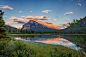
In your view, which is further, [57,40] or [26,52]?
[57,40]

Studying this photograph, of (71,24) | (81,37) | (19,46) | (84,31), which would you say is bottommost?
(19,46)

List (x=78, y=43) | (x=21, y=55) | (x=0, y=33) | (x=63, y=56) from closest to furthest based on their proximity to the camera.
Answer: (x=63, y=56), (x=21, y=55), (x=78, y=43), (x=0, y=33)

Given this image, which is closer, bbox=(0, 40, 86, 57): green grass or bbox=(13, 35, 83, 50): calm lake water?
bbox=(0, 40, 86, 57): green grass

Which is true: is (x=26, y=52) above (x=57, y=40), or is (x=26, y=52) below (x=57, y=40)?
above

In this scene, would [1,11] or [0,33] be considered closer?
[0,33]

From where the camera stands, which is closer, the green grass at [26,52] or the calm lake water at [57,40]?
the green grass at [26,52]

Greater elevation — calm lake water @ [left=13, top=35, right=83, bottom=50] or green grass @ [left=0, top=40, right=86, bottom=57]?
green grass @ [left=0, top=40, right=86, bottom=57]

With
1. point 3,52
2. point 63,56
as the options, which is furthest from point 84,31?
point 3,52

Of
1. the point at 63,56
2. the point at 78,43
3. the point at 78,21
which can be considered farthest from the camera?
the point at 78,43

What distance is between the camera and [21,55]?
8242mm

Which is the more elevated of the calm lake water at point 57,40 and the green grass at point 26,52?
the green grass at point 26,52

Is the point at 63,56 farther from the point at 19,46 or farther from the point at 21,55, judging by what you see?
the point at 19,46

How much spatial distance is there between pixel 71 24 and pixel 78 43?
119 inches

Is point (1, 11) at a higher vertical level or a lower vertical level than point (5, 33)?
higher
